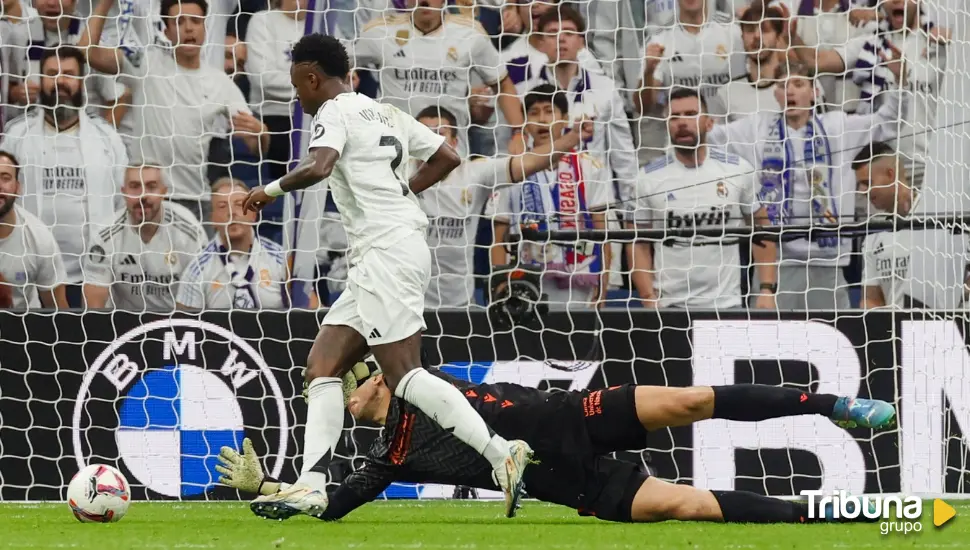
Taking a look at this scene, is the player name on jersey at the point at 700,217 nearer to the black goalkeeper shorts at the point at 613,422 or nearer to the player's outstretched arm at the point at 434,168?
the player's outstretched arm at the point at 434,168

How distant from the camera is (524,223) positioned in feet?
24.9

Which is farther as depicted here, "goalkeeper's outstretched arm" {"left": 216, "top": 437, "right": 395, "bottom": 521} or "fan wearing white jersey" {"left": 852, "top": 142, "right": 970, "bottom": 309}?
"fan wearing white jersey" {"left": 852, "top": 142, "right": 970, "bottom": 309}

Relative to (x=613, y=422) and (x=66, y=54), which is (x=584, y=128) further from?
(x=613, y=422)

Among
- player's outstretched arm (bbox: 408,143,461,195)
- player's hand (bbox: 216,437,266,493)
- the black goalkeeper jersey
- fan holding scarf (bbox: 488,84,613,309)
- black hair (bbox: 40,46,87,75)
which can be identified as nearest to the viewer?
the black goalkeeper jersey

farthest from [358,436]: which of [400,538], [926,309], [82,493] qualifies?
[926,309]

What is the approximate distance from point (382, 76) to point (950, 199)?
11.4 ft

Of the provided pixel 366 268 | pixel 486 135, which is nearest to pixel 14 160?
pixel 486 135

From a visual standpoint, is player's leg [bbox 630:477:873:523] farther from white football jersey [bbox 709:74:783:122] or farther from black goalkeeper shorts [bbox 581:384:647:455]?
white football jersey [bbox 709:74:783:122]

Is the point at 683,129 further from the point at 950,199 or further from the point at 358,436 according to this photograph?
the point at 358,436

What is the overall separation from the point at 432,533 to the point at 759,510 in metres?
1.18

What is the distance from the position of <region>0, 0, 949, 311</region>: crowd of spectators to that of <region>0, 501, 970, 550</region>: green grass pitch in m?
2.27

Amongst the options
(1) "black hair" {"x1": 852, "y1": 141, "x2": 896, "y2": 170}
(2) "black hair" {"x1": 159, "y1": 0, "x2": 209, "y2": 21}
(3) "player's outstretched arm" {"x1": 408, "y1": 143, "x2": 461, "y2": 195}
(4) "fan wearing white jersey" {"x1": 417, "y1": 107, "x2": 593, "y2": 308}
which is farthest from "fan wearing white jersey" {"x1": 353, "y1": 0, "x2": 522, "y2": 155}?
(3) "player's outstretched arm" {"x1": 408, "y1": 143, "x2": 461, "y2": 195}

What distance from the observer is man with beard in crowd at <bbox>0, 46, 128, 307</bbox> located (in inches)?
314

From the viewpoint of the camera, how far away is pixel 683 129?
8.15m
